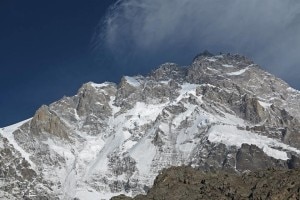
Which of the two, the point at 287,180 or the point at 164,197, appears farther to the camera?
the point at 164,197

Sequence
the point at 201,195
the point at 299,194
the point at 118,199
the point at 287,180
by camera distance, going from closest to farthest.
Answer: the point at 299,194
the point at 287,180
the point at 201,195
the point at 118,199

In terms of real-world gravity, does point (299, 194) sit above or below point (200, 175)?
below

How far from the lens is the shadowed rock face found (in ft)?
343

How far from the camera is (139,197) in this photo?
119 meters

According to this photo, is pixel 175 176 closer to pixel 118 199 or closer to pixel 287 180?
pixel 118 199

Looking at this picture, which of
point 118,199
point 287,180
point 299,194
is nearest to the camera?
point 299,194

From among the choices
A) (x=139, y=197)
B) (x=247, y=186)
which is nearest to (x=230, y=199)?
(x=247, y=186)

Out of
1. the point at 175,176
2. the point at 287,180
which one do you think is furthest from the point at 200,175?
the point at 287,180

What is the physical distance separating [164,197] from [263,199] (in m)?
17.8

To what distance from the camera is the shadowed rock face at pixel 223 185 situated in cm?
10454

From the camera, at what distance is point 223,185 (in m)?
114

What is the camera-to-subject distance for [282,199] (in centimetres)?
10131

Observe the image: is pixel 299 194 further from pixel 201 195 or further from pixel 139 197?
pixel 139 197

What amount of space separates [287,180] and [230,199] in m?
7.88
